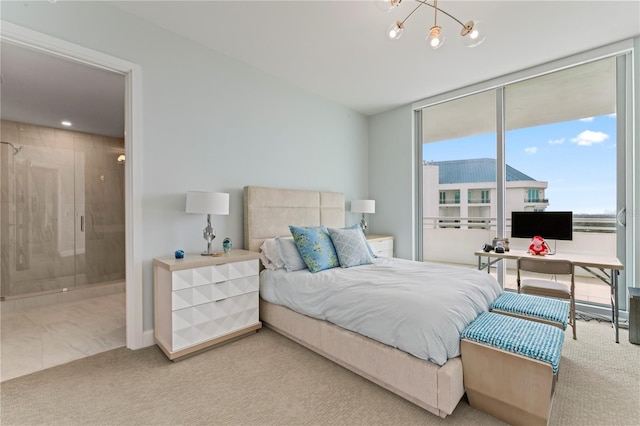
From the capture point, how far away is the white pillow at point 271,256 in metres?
2.93

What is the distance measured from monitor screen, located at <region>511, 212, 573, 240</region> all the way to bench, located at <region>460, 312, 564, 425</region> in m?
1.98

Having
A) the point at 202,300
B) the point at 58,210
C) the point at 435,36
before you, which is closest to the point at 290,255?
the point at 202,300

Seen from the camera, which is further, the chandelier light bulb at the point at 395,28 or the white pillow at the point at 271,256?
the white pillow at the point at 271,256

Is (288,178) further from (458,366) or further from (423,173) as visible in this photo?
(458,366)

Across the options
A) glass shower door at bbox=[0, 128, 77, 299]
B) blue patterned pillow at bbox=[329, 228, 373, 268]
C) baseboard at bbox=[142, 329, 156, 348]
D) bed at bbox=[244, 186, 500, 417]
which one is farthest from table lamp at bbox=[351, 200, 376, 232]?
glass shower door at bbox=[0, 128, 77, 299]

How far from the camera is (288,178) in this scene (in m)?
3.73

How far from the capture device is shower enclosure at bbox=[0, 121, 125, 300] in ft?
12.8

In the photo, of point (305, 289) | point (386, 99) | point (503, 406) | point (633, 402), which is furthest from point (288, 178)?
point (633, 402)

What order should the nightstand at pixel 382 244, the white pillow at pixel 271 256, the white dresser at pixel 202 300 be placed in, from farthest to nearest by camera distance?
the nightstand at pixel 382 244
the white pillow at pixel 271 256
the white dresser at pixel 202 300

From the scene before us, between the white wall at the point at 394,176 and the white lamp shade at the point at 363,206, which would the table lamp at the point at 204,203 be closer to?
the white lamp shade at the point at 363,206

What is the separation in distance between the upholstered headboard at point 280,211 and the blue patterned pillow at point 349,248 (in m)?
0.67

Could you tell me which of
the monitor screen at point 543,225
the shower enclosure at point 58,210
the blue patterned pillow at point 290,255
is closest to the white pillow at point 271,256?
the blue patterned pillow at point 290,255

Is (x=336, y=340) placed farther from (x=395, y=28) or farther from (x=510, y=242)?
(x=510, y=242)

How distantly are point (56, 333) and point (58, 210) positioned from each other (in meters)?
2.32
